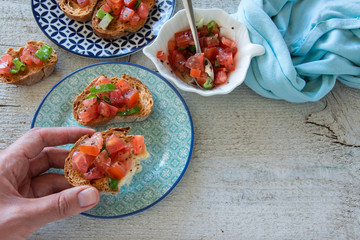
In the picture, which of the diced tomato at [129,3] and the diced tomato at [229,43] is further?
the diced tomato at [129,3]

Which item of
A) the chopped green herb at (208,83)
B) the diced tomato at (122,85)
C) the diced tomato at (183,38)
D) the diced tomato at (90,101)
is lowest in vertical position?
the chopped green herb at (208,83)

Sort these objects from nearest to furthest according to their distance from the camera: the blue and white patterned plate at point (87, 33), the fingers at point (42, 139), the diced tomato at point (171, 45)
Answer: the fingers at point (42, 139) < the diced tomato at point (171, 45) < the blue and white patterned plate at point (87, 33)

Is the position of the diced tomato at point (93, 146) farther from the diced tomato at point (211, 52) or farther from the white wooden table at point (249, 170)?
the diced tomato at point (211, 52)

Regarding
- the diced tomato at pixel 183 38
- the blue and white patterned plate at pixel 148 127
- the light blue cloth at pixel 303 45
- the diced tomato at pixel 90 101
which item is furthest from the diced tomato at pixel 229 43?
the diced tomato at pixel 90 101

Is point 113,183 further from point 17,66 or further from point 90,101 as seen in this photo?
point 17,66

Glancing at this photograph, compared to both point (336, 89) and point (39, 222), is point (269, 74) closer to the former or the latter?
point (336, 89)

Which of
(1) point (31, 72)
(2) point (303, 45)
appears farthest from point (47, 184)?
(2) point (303, 45)

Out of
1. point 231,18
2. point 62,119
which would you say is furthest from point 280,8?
point 62,119
